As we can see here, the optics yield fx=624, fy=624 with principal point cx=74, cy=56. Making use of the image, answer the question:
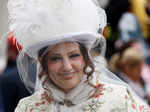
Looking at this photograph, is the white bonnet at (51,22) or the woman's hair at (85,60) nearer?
the white bonnet at (51,22)

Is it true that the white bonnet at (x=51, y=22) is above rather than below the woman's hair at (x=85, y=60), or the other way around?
above

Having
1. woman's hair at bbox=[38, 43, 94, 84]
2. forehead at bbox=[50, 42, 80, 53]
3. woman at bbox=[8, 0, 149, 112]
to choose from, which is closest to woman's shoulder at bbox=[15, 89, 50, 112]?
woman at bbox=[8, 0, 149, 112]

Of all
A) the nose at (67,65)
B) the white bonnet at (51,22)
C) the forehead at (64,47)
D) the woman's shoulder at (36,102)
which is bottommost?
the woman's shoulder at (36,102)

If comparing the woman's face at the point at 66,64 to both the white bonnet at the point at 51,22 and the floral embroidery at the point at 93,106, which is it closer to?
the white bonnet at the point at 51,22

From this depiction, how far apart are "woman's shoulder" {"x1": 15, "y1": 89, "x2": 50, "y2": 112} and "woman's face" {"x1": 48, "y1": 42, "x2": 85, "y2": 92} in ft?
0.78

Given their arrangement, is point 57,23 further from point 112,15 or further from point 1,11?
point 112,15

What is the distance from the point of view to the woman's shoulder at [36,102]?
16.6 ft

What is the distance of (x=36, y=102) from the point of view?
5.11m

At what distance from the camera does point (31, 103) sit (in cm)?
514

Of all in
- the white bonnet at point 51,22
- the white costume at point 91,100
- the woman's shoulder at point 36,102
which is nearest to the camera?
the white bonnet at point 51,22

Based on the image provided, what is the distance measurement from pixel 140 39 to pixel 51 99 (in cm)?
510

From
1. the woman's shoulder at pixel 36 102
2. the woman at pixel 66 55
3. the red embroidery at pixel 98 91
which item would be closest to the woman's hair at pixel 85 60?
the woman at pixel 66 55

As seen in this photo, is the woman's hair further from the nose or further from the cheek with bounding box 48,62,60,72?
the nose

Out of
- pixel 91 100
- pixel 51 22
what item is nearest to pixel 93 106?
pixel 91 100
